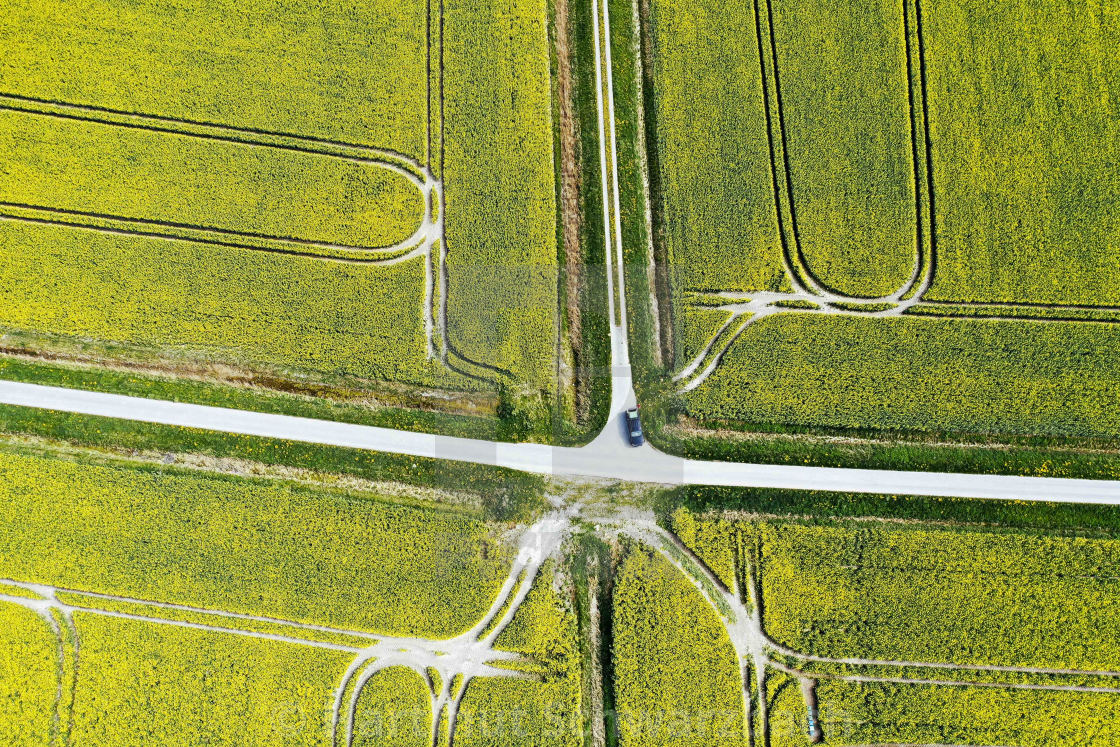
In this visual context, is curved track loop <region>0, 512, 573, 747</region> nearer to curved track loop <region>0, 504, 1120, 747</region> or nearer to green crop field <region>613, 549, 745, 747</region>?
curved track loop <region>0, 504, 1120, 747</region>

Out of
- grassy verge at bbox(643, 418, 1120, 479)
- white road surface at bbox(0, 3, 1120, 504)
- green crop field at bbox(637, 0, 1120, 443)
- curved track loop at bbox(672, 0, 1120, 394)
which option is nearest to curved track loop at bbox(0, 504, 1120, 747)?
white road surface at bbox(0, 3, 1120, 504)

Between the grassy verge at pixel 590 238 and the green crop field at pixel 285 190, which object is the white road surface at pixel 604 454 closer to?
the grassy verge at pixel 590 238

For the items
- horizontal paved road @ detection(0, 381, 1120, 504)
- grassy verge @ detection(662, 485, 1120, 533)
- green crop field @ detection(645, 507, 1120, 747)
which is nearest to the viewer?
green crop field @ detection(645, 507, 1120, 747)

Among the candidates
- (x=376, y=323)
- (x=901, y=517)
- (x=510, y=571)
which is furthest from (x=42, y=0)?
(x=901, y=517)

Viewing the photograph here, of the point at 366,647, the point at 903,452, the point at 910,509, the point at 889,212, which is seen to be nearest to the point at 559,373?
the point at 366,647

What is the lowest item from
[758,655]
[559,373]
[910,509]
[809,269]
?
[758,655]

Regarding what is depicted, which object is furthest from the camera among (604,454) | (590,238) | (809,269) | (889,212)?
(590,238)

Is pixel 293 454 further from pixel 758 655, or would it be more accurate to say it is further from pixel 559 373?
pixel 758 655
